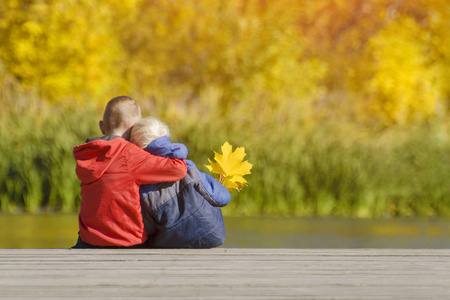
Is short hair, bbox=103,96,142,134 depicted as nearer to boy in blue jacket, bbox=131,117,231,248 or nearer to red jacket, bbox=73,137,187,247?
boy in blue jacket, bbox=131,117,231,248

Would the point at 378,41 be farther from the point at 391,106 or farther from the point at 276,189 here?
the point at 276,189

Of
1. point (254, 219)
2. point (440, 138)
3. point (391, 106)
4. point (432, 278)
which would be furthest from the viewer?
point (391, 106)

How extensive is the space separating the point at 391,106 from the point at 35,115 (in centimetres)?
1866

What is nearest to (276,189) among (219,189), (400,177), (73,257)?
(400,177)

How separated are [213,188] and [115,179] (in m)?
0.46

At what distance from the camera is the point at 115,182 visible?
3303 millimetres

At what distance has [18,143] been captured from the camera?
29.6 feet

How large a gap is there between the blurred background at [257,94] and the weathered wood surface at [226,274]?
3.72 m

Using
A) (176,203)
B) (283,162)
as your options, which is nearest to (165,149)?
(176,203)

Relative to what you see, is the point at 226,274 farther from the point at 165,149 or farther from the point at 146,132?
the point at 146,132

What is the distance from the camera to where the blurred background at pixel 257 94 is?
28.5ft

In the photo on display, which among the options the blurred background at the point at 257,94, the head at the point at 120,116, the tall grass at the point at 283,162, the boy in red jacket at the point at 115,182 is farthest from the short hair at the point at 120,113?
the tall grass at the point at 283,162

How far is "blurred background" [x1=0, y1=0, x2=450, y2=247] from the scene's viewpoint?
8.69m

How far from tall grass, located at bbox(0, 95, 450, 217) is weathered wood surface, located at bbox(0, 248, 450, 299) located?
5.26 metres
